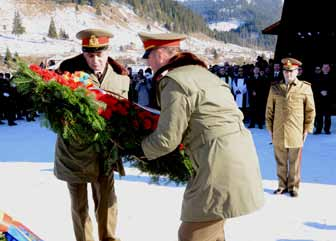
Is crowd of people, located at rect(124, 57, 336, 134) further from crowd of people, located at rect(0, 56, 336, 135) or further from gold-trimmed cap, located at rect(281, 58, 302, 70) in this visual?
gold-trimmed cap, located at rect(281, 58, 302, 70)

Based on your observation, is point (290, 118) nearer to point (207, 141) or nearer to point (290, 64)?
point (290, 64)

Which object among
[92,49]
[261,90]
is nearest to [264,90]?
[261,90]

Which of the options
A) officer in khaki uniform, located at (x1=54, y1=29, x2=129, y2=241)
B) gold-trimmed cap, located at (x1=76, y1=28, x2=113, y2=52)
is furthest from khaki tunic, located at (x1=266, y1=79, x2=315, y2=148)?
gold-trimmed cap, located at (x1=76, y1=28, x2=113, y2=52)

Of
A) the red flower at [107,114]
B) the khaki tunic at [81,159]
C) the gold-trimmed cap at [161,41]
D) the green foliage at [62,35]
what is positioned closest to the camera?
the gold-trimmed cap at [161,41]

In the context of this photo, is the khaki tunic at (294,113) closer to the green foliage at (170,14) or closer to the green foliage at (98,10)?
the green foliage at (98,10)

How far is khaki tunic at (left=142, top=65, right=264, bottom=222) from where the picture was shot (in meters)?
2.46

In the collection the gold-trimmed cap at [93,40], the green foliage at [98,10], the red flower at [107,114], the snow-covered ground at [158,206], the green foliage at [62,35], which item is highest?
the green foliage at [98,10]

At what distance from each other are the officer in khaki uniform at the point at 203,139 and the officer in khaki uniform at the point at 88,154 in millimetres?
868

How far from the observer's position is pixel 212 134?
2482 millimetres

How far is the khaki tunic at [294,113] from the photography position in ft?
19.2

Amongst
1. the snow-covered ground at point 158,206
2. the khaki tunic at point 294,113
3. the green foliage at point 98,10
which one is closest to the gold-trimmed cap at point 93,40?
the snow-covered ground at point 158,206

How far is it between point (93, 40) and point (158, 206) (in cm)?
269

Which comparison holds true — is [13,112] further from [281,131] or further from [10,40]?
[10,40]

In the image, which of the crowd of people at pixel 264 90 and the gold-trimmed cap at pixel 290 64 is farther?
the crowd of people at pixel 264 90
